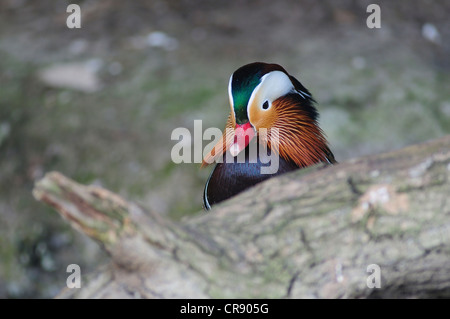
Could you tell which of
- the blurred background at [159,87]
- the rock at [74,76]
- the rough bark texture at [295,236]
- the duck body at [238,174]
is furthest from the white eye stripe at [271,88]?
the rock at [74,76]

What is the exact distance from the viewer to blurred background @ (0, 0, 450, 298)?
7.97 feet

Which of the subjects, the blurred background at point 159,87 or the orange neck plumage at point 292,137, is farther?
the blurred background at point 159,87

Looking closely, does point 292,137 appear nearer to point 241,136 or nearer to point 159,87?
point 241,136

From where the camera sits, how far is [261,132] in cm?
175

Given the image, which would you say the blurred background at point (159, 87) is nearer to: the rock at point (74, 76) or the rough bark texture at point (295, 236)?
the rock at point (74, 76)

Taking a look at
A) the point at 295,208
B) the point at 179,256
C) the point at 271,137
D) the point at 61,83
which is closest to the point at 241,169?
the point at 271,137

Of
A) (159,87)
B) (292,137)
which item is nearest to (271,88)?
(292,137)

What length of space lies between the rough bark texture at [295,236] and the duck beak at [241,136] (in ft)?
1.47

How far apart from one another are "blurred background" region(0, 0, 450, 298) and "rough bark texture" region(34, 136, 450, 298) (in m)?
1.12

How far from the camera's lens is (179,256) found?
0.98m

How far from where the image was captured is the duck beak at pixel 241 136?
1659mm

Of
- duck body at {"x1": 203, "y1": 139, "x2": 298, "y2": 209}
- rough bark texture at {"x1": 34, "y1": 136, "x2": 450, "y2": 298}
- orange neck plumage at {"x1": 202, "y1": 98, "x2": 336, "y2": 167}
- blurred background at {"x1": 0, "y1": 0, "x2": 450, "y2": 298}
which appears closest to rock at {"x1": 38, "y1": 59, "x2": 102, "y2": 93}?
blurred background at {"x1": 0, "y1": 0, "x2": 450, "y2": 298}

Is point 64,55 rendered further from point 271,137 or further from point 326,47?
point 271,137

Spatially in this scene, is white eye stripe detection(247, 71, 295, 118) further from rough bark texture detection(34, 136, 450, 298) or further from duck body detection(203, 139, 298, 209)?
rough bark texture detection(34, 136, 450, 298)
